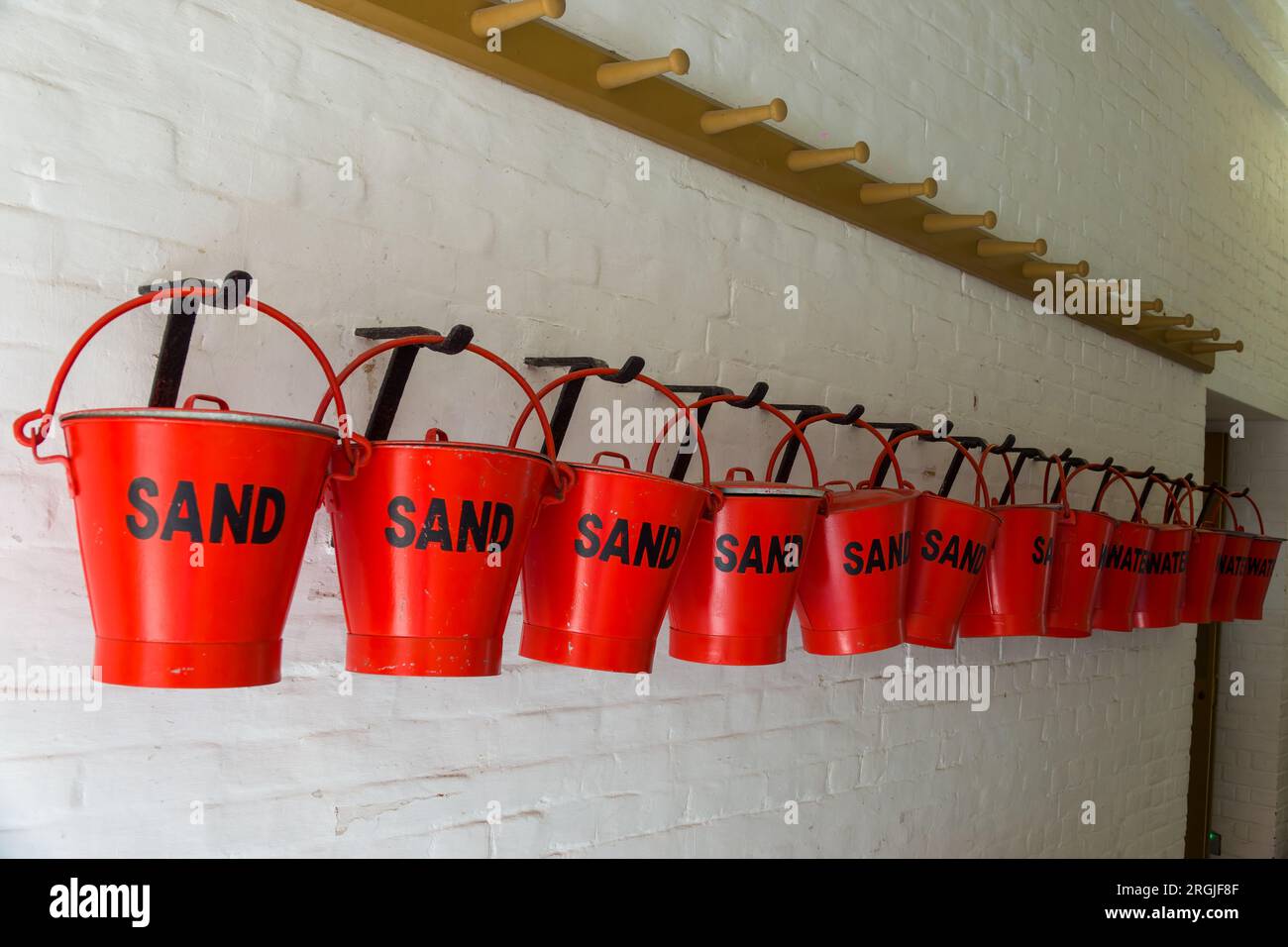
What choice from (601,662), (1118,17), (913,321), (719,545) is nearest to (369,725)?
(601,662)

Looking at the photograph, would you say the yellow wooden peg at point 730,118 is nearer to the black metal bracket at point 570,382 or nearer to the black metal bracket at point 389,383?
the black metal bracket at point 570,382

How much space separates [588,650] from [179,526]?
Result: 1.47 feet

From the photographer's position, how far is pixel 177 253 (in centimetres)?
107

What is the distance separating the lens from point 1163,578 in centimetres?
227

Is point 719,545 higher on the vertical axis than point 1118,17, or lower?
lower

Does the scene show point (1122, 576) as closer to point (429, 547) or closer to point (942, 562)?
point (942, 562)

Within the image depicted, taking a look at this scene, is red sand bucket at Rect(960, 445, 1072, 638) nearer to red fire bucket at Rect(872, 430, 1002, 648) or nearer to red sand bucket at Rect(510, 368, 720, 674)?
red fire bucket at Rect(872, 430, 1002, 648)

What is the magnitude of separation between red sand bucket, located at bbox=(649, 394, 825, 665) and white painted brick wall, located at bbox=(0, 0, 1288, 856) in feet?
0.86

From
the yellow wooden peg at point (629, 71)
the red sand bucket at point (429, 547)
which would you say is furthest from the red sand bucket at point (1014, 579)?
the red sand bucket at point (429, 547)

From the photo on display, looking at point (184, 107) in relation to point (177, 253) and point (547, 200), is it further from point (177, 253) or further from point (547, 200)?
point (547, 200)

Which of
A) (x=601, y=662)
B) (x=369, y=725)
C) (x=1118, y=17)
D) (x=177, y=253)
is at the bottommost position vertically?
(x=369, y=725)

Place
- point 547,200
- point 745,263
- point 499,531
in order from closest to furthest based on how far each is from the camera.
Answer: point 499,531 < point 547,200 < point 745,263

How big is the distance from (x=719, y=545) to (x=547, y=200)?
21.8 inches

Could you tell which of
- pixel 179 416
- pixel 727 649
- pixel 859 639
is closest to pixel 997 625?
pixel 859 639
